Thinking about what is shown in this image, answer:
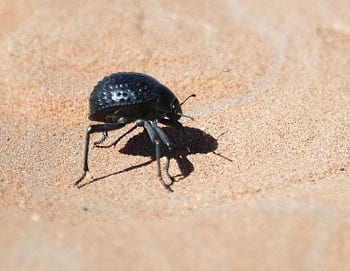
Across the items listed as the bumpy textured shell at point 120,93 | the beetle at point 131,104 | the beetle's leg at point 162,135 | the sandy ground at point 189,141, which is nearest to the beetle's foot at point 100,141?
the sandy ground at point 189,141

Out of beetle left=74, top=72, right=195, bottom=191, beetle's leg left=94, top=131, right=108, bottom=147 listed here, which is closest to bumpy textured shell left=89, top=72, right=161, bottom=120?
beetle left=74, top=72, right=195, bottom=191

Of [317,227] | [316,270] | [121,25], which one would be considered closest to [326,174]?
[317,227]

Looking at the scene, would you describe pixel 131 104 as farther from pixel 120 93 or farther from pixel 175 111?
pixel 175 111

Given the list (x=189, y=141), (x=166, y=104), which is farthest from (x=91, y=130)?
(x=189, y=141)

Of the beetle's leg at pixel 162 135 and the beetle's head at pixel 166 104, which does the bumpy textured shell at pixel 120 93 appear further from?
the beetle's leg at pixel 162 135

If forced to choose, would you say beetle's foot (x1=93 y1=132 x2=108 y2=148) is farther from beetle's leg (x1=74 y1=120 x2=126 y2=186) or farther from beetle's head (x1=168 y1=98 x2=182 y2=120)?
beetle's head (x1=168 y1=98 x2=182 y2=120)

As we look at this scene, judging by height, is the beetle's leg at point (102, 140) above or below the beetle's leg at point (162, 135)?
below
